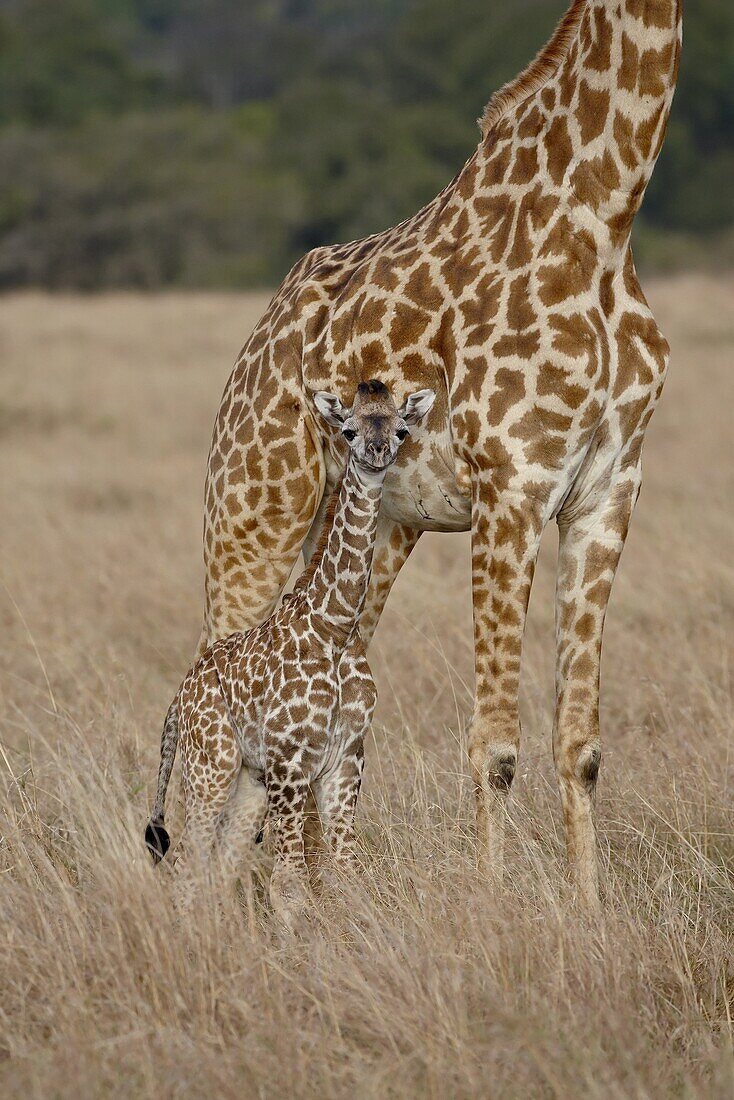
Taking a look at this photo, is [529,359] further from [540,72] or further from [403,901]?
[403,901]

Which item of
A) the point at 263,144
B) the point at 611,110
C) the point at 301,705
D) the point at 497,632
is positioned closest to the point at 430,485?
the point at 497,632

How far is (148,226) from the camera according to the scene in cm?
3378

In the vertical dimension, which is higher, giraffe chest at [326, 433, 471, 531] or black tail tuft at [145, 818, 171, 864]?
giraffe chest at [326, 433, 471, 531]

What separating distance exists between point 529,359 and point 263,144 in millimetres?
37405

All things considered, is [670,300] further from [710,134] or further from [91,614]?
[710,134]

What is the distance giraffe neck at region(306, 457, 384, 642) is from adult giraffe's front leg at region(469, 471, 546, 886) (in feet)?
1.08

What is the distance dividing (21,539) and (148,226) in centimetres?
2505

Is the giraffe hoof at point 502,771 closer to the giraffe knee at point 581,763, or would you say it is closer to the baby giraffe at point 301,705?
the giraffe knee at point 581,763

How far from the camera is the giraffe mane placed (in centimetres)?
461

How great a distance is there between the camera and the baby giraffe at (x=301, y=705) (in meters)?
4.38

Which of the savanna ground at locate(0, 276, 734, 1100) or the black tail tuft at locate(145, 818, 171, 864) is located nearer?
the savanna ground at locate(0, 276, 734, 1100)

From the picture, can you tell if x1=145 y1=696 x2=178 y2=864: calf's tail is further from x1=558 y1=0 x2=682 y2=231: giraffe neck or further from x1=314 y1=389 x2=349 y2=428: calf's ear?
x1=558 y1=0 x2=682 y2=231: giraffe neck

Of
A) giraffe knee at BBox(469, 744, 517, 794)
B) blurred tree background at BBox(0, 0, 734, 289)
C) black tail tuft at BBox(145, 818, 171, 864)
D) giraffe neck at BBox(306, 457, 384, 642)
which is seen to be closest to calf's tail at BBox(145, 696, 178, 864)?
black tail tuft at BBox(145, 818, 171, 864)

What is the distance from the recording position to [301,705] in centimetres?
439
